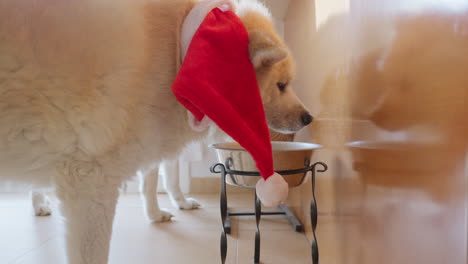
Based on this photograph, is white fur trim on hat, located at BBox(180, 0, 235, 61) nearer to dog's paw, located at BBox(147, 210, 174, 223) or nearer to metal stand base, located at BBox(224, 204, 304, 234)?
metal stand base, located at BBox(224, 204, 304, 234)

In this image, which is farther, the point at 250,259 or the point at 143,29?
the point at 250,259

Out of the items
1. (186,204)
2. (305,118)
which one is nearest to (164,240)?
(186,204)

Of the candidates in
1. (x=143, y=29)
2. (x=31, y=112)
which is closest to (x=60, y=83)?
(x=31, y=112)

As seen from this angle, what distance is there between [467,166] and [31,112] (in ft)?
2.77

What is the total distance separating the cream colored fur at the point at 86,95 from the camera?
766mm

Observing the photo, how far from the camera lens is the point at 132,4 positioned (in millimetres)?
834

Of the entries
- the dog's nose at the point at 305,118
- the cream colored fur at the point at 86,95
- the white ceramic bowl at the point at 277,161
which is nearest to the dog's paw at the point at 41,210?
the cream colored fur at the point at 86,95

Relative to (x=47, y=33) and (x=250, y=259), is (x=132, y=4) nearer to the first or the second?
(x=47, y=33)

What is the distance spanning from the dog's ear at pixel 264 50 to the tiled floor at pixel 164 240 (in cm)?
80

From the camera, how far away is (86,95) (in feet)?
2.57

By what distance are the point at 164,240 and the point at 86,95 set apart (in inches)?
35.9

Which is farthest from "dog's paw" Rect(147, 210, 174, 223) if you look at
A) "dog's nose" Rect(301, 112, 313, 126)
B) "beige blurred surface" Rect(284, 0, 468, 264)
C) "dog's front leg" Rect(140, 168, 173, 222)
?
"dog's nose" Rect(301, 112, 313, 126)

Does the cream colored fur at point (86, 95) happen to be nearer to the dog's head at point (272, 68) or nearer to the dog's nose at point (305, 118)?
the dog's head at point (272, 68)

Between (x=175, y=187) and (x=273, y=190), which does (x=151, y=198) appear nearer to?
(x=175, y=187)
